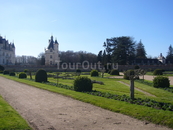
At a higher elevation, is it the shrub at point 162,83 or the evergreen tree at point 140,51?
the evergreen tree at point 140,51

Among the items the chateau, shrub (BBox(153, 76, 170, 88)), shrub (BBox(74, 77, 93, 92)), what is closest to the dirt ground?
shrub (BBox(74, 77, 93, 92))

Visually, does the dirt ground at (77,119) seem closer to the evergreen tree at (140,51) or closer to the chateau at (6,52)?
the chateau at (6,52)

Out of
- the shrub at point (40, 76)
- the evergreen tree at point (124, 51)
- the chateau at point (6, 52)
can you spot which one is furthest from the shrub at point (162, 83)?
the chateau at point (6, 52)

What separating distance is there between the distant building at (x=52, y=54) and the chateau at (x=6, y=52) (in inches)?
566

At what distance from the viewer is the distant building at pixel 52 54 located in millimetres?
69062

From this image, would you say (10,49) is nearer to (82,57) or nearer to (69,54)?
(69,54)

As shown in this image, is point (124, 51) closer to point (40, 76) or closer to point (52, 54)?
point (52, 54)

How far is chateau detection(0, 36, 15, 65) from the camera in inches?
2478

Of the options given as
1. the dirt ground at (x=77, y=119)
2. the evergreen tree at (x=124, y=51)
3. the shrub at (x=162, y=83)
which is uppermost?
the evergreen tree at (x=124, y=51)

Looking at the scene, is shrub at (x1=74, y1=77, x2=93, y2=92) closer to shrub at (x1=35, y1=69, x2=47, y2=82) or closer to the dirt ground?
Result: the dirt ground

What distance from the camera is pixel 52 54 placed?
68938 mm

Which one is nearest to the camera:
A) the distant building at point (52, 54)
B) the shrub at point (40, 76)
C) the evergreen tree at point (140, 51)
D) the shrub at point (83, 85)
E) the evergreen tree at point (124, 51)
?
the shrub at point (83, 85)

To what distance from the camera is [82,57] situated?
6644cm

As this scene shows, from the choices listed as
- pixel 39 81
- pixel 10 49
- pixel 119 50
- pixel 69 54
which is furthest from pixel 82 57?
pixel 39 81
